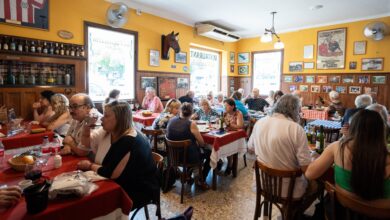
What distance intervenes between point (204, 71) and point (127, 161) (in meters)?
7.34

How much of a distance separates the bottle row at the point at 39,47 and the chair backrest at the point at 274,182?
4.29 metres

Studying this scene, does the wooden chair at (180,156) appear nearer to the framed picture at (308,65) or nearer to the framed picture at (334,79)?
the framed picture at (334,79)

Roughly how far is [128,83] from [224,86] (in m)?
4.26

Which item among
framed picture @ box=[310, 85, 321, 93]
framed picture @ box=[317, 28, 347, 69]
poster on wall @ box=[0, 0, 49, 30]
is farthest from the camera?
framed picture @ box=[310, 85, 321, 93]

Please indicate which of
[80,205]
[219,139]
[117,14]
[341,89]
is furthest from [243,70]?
[80,205]

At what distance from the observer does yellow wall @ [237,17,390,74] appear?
653 cm

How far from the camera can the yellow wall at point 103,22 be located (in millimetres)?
4578

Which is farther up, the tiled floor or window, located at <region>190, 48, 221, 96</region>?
window, located at <region>190, 48, 221, 96</region>

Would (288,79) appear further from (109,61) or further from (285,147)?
(285,147)

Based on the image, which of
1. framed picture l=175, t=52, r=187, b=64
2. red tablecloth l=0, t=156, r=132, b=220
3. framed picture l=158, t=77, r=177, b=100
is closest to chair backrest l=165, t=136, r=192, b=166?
red tablecloth l=0, t=156, r=132, b=220

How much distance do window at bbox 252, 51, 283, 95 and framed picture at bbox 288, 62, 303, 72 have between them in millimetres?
376

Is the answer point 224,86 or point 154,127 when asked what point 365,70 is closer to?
point 224,86

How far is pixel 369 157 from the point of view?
5.13 ft

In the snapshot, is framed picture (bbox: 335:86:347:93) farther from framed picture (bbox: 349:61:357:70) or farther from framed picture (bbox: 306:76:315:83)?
framed picture (bbox: 306:76:315:83)
